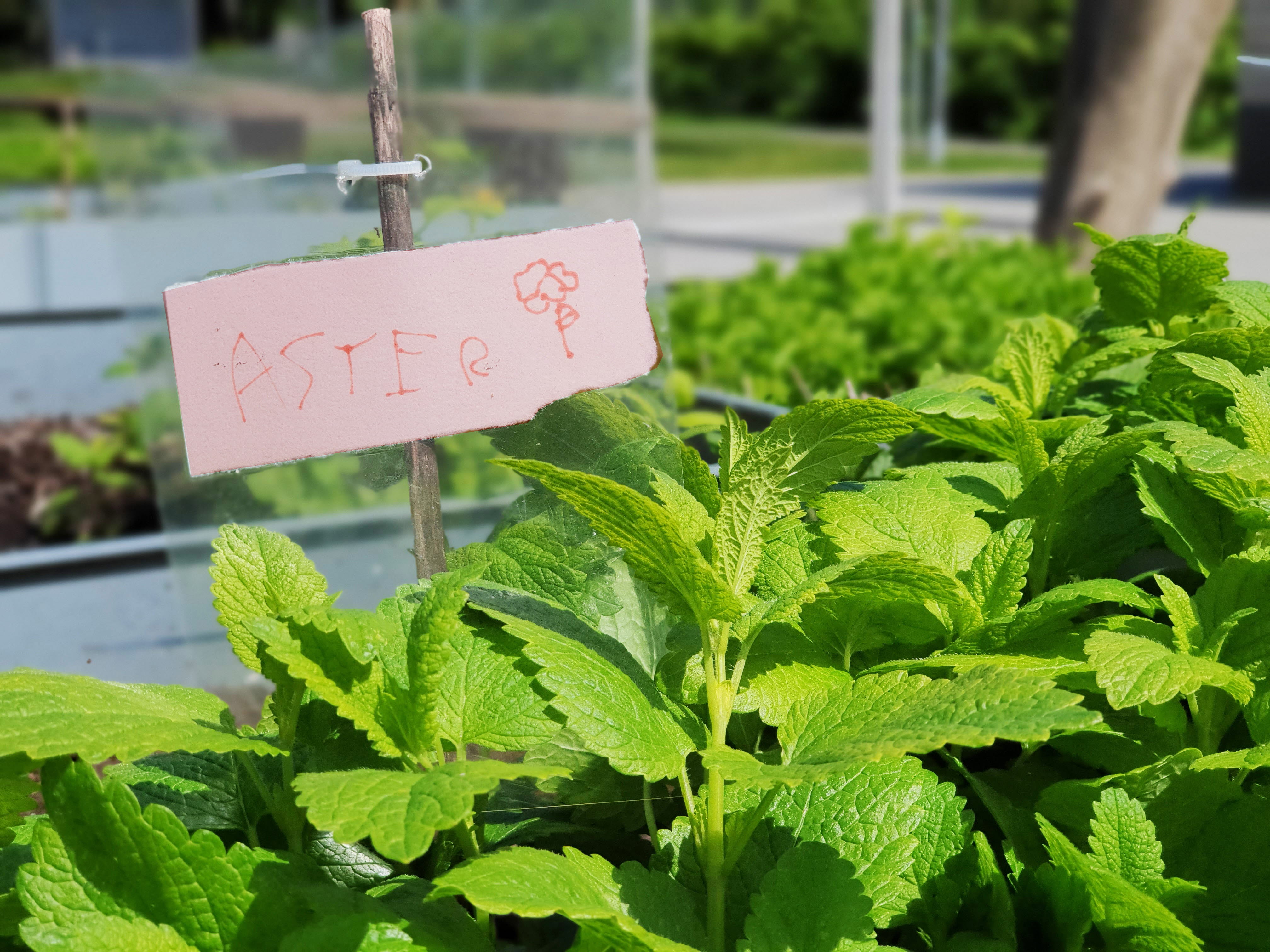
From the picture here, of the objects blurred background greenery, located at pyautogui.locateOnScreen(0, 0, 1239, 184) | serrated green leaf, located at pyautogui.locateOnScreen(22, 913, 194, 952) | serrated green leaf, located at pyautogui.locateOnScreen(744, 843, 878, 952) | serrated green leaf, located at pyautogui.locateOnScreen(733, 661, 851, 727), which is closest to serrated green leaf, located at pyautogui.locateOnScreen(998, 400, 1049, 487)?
serrated green leaf, located at pyautogui.locateOnScreen(733, 661, 851, 727)

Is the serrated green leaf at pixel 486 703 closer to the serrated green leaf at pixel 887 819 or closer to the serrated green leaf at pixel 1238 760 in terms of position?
the serrated green leaf at pixel 887 819

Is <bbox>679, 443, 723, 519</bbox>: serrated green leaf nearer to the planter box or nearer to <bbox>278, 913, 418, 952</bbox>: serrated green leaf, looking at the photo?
<bbox>278, 913, 418, 952</bbox>: serrated green leaf

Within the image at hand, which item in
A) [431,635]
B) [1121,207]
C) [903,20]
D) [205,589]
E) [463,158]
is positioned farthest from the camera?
[903,20]

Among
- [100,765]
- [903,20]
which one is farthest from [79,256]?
[903,20]

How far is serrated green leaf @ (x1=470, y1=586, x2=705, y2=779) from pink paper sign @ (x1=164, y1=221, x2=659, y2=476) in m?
0.16

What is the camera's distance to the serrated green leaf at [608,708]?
0.57 metres

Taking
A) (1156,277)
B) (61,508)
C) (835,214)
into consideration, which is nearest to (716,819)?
(1156,277)

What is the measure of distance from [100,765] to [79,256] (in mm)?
3694

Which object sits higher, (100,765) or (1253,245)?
(100,765)

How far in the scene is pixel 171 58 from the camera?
785 cm

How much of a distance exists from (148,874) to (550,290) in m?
0.40

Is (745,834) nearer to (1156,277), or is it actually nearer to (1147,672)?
(1147,672)

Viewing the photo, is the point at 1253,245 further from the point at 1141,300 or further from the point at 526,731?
the point at 526,731

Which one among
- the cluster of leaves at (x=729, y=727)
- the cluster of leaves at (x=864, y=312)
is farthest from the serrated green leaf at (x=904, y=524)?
the cluster of leaves at (x=864, y=312)
